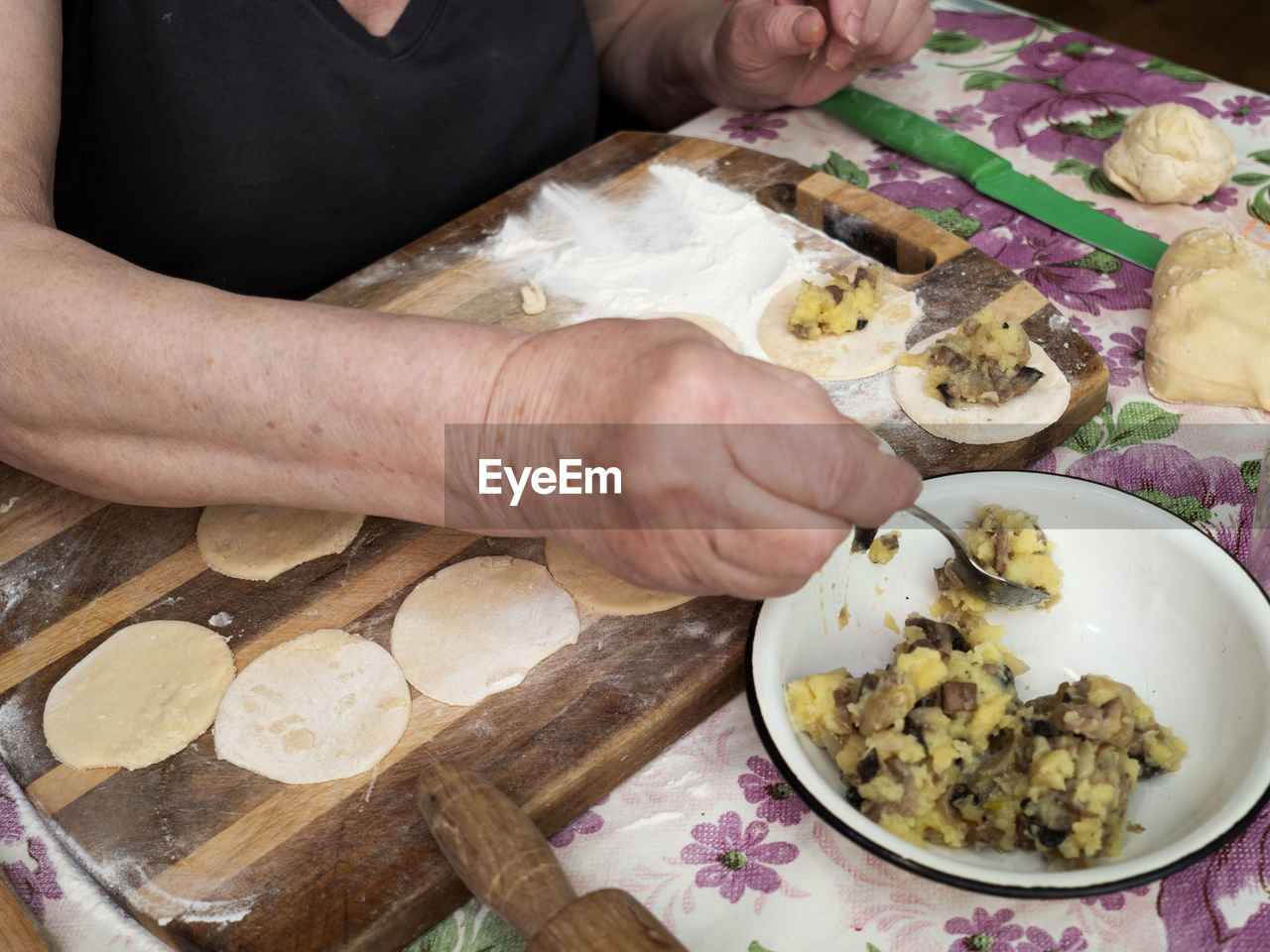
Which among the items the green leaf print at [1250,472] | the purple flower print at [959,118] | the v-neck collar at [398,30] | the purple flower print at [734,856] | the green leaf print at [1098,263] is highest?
the v-neck collar at [398,30]

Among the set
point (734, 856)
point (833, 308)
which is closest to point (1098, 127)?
point (833, 308)

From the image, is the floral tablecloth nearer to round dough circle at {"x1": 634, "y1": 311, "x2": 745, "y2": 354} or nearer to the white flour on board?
the white flour on board

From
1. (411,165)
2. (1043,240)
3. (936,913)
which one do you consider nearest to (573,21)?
(411,165)

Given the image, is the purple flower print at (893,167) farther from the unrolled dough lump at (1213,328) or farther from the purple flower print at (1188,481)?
the purple flower print at (1188,481)

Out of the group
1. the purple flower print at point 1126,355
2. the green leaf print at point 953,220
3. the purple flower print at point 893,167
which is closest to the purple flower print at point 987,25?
the purple flower print at point 893,167

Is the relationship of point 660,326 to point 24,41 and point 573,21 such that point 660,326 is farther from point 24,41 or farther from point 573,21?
Result: point 573,21

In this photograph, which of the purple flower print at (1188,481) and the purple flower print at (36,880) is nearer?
the purple flower print at (36,880)

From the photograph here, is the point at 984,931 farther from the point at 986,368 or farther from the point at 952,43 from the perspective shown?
the point at 952,43
